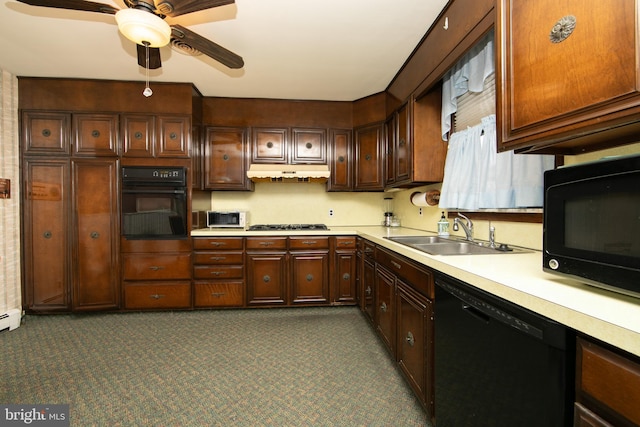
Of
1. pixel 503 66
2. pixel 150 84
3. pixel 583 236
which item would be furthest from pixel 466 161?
pixel 150 84

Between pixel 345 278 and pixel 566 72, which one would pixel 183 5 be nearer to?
pixel 566 72

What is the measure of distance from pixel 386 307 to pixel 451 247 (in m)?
0.66

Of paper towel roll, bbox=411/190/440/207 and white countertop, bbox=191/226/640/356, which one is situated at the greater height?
paper towel roll, bbox=411/190/440/207

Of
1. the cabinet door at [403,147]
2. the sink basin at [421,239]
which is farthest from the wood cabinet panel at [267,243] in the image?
the cabinet door at [403,147]

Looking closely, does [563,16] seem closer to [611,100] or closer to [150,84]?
[611,100]

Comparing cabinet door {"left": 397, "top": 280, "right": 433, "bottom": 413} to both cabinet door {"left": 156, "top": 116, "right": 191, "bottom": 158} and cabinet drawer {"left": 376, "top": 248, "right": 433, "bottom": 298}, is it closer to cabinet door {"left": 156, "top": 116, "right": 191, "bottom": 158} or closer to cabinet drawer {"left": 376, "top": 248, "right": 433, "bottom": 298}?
cabinet drawer {"left": 376, "top": 248, "right": 433, "bottom": 298}

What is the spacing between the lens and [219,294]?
304 cm

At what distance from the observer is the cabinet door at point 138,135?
294 cm

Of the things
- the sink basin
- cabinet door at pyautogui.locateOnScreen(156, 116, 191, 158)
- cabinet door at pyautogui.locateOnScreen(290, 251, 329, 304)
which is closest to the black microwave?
the sink basin

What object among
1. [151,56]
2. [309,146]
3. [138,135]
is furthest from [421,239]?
[138,135]

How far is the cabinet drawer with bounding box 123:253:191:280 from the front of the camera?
116 inches

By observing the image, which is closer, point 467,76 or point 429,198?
point 467,76

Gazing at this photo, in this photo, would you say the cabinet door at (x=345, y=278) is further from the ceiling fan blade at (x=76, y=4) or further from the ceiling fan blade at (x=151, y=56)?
the ceiling fan blade at (x=76, y=4)

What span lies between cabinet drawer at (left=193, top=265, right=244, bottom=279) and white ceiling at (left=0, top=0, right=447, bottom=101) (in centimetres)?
202
